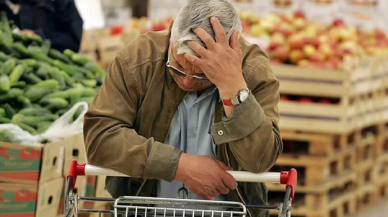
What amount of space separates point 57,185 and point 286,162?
2.90 meters

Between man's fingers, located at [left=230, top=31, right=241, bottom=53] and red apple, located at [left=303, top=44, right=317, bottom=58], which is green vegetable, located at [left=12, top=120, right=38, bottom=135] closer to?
man's fingers, located at [left=230, top=31, right=241, bottom=53]

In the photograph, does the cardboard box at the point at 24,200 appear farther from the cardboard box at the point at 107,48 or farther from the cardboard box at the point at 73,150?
the cardboard box at the point at 107,48

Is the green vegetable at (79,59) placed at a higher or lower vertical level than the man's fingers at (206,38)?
lower

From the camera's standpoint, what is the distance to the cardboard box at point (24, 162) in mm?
3959

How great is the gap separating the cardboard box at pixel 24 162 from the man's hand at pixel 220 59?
5.13 feet

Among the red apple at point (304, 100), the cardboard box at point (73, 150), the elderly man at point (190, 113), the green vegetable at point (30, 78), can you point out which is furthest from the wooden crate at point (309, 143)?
Answer: the elderly man at point (190, 113)

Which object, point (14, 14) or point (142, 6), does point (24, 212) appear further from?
point (142, 6)

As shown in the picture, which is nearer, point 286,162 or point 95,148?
point 95,148

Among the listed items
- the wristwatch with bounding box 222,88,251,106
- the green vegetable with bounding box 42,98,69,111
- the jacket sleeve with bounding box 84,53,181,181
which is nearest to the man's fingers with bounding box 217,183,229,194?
the jacket sleeve with bounding box 84,53,181,181

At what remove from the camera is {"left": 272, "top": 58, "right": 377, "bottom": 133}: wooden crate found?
265 inches

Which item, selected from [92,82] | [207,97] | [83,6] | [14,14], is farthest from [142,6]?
[207,97]

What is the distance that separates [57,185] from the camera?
4.22m

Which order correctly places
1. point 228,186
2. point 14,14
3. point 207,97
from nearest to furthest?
point 228,186 → point 207,97 → point 14,14

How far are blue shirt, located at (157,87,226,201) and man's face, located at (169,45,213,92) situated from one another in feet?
0.29
